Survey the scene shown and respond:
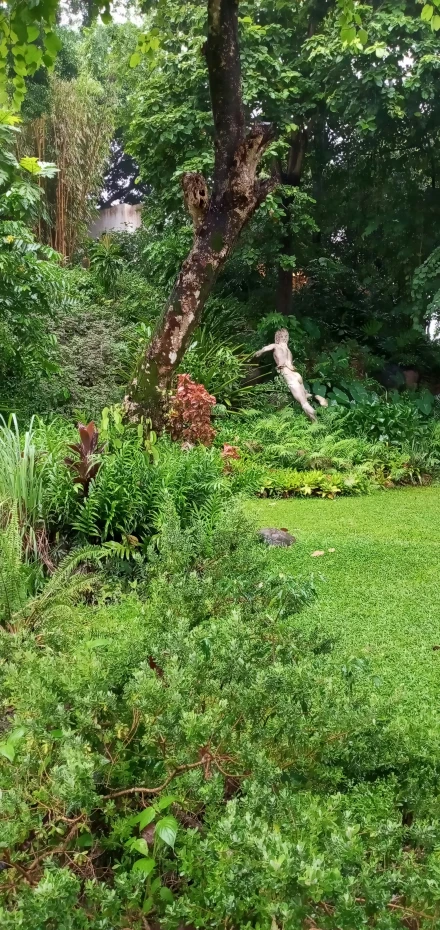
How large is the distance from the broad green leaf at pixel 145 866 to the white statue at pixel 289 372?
7871 mm

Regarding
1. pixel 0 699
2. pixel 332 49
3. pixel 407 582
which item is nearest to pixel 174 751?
pixel 0 699

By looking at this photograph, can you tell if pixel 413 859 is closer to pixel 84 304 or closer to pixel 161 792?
pixel 161 792

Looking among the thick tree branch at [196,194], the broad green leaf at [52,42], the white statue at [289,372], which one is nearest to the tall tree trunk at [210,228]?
the thick tree branch at [196,194]

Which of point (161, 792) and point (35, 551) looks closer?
point (161, 792)

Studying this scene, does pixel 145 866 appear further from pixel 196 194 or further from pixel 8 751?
pixel 196 194

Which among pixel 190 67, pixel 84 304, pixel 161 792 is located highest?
pixel 190 67

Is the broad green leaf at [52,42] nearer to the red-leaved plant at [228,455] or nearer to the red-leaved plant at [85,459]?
the red-leaved plant at [85,459]

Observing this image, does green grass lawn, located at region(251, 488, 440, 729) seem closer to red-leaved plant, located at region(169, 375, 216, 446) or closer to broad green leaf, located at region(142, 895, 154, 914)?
broad green leaf, located at region(142, 895, 154, 914)

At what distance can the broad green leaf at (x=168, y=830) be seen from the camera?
3.07 ft

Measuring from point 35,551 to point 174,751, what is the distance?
2.20m

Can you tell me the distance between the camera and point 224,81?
438 centimetres

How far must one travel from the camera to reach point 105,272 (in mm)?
12539

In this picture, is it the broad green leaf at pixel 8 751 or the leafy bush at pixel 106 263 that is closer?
the broad green leaf at pixel 8 751

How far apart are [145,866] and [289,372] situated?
8.32 m
